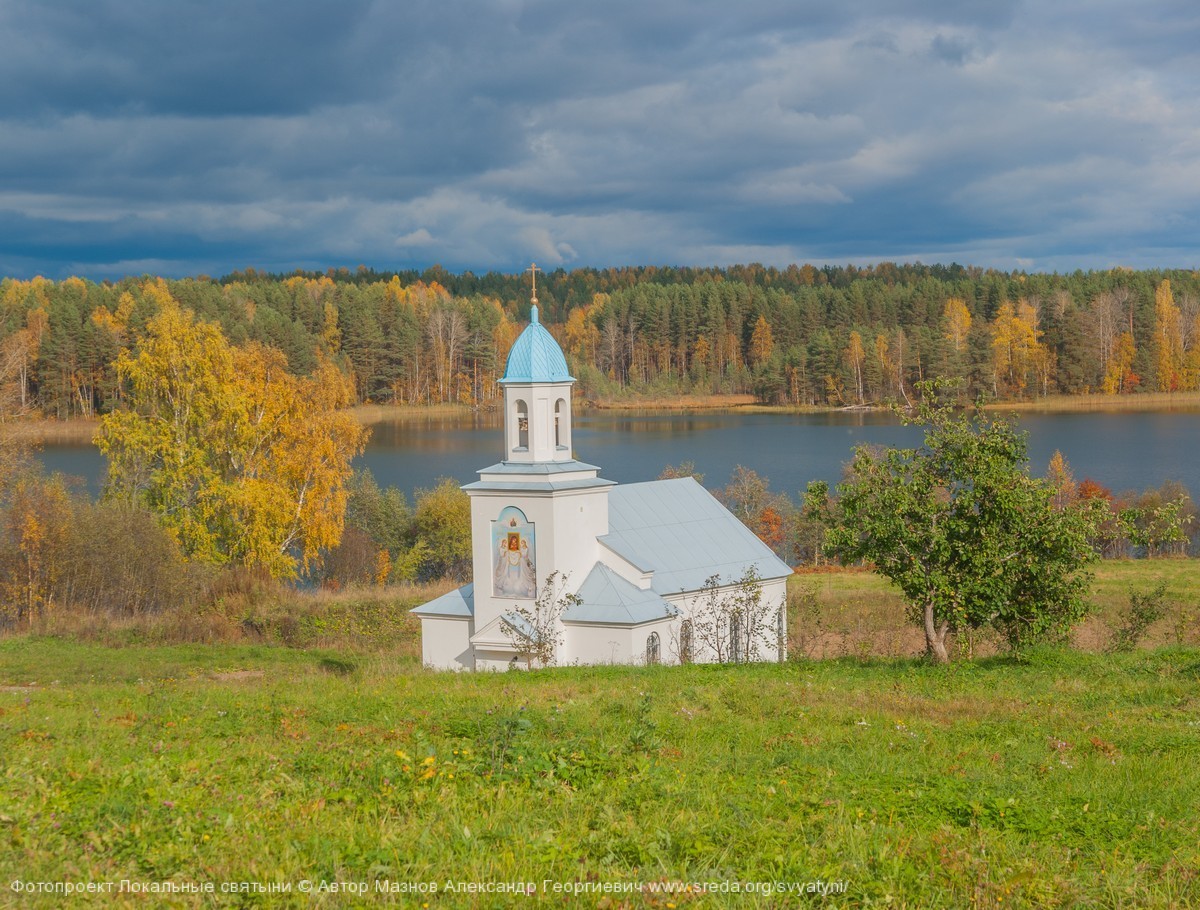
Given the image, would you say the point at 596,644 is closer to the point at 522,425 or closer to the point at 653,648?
the point at 653,648

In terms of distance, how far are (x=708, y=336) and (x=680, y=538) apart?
102559 mm

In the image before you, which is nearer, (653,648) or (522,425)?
(653,648)

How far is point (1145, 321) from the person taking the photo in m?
106

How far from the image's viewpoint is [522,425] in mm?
22266

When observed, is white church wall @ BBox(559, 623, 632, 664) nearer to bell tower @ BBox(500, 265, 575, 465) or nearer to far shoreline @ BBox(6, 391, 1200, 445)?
bell tower @ BBox(500, 265, 575, 465)

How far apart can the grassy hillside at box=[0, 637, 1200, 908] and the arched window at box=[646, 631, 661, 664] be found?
8.87 metres

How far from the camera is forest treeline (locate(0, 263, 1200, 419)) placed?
258 ft

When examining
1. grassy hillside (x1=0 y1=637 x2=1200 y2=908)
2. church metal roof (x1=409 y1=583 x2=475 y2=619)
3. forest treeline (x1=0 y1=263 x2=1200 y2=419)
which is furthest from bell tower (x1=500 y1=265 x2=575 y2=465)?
forest treeline (x1=0 y1=263 x2=1200 y2=419)

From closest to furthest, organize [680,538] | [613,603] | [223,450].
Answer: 1. [613,603]
2. [680,538]
3. [223,450]

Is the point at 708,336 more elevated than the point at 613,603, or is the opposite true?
the point at 708,336

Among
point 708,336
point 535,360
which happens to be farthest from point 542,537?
point 708,336

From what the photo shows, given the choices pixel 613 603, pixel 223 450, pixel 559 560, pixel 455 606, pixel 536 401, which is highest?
pixel 536 401

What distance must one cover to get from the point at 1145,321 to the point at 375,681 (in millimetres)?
106837

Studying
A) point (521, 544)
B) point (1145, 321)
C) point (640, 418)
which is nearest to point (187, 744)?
point (521, 544)
